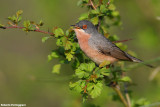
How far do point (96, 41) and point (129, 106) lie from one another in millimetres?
1563

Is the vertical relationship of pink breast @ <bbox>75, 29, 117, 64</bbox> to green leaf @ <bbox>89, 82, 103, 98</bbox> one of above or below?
above

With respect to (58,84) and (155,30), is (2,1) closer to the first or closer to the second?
(58,84)

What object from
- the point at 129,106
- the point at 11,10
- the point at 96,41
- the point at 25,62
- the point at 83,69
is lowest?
the point at 129,106

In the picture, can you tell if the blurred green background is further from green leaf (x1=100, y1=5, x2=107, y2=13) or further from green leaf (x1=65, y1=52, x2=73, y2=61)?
green leaf (x1=100, y1=5, x2=107, y2=13)

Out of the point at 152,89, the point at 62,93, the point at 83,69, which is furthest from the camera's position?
the point at 62,93

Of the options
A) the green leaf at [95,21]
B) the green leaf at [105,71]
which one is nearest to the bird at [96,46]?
the green leaf at [95,21]

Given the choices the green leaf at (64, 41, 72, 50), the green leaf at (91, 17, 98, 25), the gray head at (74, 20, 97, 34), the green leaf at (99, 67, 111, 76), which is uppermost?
the gray head at (74, 20, 97, 34)

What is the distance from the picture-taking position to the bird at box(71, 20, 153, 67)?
498 cm

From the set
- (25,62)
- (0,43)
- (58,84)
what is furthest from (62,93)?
(0,43)

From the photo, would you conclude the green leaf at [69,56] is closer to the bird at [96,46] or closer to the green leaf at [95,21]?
the green leaf at [95,21]

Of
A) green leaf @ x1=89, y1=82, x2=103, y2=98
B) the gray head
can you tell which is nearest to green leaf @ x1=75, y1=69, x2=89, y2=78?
green leaf @ x1=89, y1=82, x2=103, y2=98

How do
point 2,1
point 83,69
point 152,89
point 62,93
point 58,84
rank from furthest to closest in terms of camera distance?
1. point 2,1
2. point 58,84
3. point 62,93
4. point 152,89
5. point 83,69

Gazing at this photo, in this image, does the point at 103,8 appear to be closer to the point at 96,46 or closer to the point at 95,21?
the point at 95,21

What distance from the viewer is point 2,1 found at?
8039mm
